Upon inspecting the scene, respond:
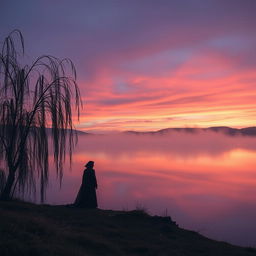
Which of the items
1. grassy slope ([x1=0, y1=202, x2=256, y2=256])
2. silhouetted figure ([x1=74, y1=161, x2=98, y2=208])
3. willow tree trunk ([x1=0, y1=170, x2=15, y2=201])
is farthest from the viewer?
silhouetted figure ([x1=74, y1=161, x2=98, y2=208])

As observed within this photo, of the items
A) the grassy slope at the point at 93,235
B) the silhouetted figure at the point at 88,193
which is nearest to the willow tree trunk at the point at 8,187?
the grassy slope at the point at 93,235

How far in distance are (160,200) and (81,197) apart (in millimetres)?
29286

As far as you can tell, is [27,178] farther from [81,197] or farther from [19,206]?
[81,197]

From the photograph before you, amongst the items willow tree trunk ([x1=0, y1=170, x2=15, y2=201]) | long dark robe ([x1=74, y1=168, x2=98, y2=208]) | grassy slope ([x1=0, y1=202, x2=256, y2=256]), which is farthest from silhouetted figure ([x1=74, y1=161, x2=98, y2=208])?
willow tree trunk ([x1=0, y1=170, x2=15, y2=201])

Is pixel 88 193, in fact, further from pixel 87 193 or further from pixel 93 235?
pixel 93 235

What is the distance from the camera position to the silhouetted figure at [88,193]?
502 inches

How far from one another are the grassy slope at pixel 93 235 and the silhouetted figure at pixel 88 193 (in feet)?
2.65

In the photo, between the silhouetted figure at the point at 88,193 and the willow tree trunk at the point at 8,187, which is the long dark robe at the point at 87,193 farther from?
the willow tree trunk at the point at 8,187

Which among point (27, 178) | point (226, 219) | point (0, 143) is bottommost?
point (226, 219)

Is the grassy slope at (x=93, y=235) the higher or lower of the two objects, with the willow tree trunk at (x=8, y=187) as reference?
lower

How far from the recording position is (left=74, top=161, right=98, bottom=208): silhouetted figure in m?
12.8

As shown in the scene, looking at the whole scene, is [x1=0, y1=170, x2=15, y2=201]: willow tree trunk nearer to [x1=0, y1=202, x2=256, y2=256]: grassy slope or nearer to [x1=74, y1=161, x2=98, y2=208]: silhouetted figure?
[x1=0, y1=202, x2=256, y2=256]: grassy slope

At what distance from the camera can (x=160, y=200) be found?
40.7 m

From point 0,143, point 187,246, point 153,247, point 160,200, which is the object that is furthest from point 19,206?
point 160,200
